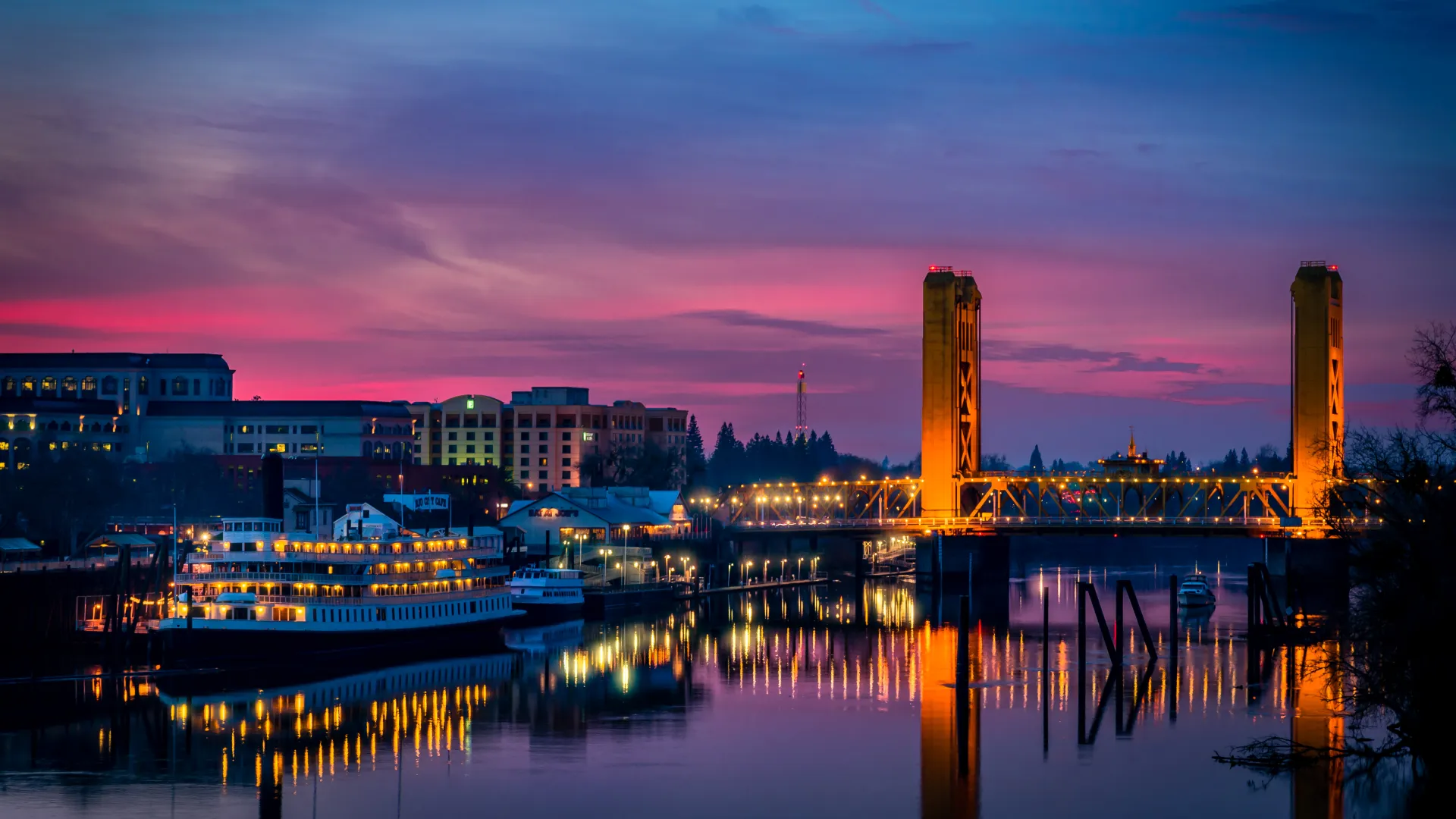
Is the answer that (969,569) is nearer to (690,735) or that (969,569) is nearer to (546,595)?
(546,595)

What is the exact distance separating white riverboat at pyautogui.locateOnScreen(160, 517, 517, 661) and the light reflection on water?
12.3 feet

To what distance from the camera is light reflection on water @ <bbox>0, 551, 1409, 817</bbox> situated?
62.4 metres

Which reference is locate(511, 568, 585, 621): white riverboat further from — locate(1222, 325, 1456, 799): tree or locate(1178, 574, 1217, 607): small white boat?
locate(1222, 325, 1456, 799): tree

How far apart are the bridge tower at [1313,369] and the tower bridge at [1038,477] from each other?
9 centimetres

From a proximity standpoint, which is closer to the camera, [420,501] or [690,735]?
[690,735]

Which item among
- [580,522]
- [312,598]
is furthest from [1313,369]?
[312,598]

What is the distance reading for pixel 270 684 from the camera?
8981cm

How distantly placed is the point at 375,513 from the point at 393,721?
5873 cm

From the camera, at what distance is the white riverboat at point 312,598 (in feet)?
316

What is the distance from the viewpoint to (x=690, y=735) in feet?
252

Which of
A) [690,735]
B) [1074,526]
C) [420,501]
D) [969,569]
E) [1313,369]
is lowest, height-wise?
[690,735]

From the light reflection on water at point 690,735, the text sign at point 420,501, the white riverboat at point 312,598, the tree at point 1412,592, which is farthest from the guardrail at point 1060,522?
the tree at point 1412,592

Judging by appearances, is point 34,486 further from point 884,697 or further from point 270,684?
point 884,697

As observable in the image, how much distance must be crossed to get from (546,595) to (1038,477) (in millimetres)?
54843
